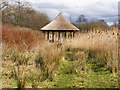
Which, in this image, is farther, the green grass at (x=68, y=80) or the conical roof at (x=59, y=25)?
the conical roof at (x=59, y=25)

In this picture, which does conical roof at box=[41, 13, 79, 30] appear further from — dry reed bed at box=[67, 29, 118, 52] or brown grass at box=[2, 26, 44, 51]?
brown grass at box=[2, 26, 44, 51]

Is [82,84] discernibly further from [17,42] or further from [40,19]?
[40,19]

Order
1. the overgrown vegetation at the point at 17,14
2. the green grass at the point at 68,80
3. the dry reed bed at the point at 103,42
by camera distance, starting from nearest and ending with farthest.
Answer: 1. the green grass at the point at 68,80
2. the dry reed bed at the point at 103,42
3. the overgrown vegetation at the point at 17,14

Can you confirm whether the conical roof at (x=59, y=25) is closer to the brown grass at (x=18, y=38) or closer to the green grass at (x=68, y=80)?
the brown grass at (x=18, y=38)

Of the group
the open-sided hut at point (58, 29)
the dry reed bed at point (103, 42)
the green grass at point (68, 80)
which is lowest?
the green grass at point (68, 80)

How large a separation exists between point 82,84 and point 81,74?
0.73m

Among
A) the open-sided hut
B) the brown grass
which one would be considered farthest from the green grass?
the open-sided hut

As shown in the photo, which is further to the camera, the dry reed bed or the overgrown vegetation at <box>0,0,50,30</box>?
the overgrown vegetation at <box>0,0,50,30</box>

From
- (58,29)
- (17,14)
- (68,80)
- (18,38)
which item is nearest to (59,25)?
(58,29)

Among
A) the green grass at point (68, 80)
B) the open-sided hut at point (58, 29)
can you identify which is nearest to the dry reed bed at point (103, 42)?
the green grass at point (68, 80)

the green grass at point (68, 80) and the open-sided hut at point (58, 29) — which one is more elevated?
the open-sided hut at point (58, 29)

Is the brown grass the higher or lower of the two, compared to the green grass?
higher

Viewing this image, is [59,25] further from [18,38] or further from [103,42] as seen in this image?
[103,42]

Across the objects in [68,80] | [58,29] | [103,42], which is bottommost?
[68,80]
